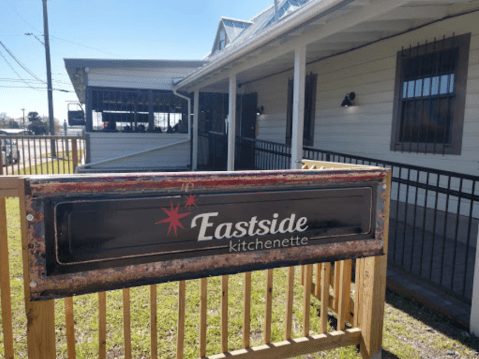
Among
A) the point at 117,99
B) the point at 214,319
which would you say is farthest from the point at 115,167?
the point at 214,319

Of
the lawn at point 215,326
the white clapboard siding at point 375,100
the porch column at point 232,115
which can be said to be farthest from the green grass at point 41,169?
the white clapboard siding at point 375,100

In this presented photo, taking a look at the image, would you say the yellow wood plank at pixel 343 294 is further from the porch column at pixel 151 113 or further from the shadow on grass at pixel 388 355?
the porch column at pixel 151 113

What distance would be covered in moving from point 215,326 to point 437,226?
404 cm

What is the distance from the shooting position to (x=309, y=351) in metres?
2.24

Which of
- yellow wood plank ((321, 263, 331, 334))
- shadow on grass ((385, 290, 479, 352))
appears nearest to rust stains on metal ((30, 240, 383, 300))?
yellow wood plank ((321, 263, 331, 334))

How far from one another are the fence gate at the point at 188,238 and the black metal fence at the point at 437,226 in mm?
1596

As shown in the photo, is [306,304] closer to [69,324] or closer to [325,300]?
[325,300]

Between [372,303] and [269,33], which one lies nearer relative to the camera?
[372,303]

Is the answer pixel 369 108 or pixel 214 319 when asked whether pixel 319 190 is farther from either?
pixel 369 108

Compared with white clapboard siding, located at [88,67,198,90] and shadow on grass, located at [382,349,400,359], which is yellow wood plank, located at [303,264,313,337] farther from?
white clapboard siding, located at [88,67,198,90]

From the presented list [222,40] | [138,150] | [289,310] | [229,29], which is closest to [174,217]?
[289,310]

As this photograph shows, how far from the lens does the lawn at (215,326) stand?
2564mm

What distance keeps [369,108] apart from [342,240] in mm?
5184

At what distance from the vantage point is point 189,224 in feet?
5.73
